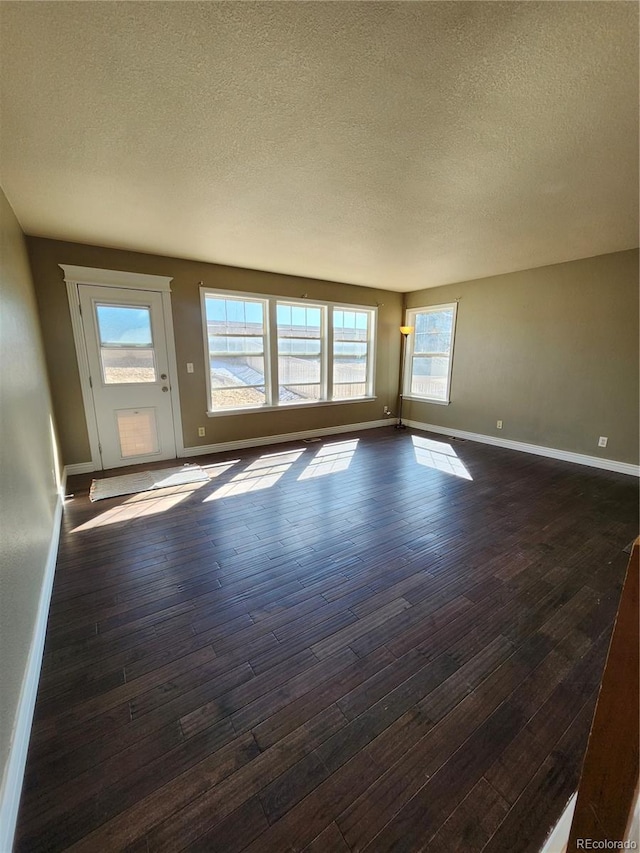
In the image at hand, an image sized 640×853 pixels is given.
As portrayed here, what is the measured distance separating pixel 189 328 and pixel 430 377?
4212 mm

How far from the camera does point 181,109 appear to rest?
1.64 metres

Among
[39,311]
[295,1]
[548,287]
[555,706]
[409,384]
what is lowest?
[555,706]

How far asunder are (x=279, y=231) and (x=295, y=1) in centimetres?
Answer: 218

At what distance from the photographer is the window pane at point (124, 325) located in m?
3.91

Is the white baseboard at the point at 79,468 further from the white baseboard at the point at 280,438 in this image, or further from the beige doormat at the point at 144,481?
the white baseboard at the point at 280,438

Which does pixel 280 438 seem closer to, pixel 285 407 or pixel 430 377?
pixel 285 407

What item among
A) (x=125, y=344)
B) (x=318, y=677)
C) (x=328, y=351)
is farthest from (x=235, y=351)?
(x=318, y=677)

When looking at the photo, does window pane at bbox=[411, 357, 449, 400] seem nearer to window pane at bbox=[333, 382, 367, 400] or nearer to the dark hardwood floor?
window pane at bbox=[333, 382, 367, 400]

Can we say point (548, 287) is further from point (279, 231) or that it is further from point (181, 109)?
point (181, 109)

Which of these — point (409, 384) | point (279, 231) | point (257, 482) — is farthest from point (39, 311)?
point (409, 384)

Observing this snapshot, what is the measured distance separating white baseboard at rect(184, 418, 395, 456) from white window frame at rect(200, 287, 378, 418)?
17.2 inches

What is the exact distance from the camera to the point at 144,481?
3812 millimetres

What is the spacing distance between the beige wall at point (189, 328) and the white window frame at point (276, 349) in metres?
0.07

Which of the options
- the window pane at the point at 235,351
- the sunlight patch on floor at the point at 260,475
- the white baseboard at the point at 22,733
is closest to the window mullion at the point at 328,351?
the window pane at the point at 235,351
